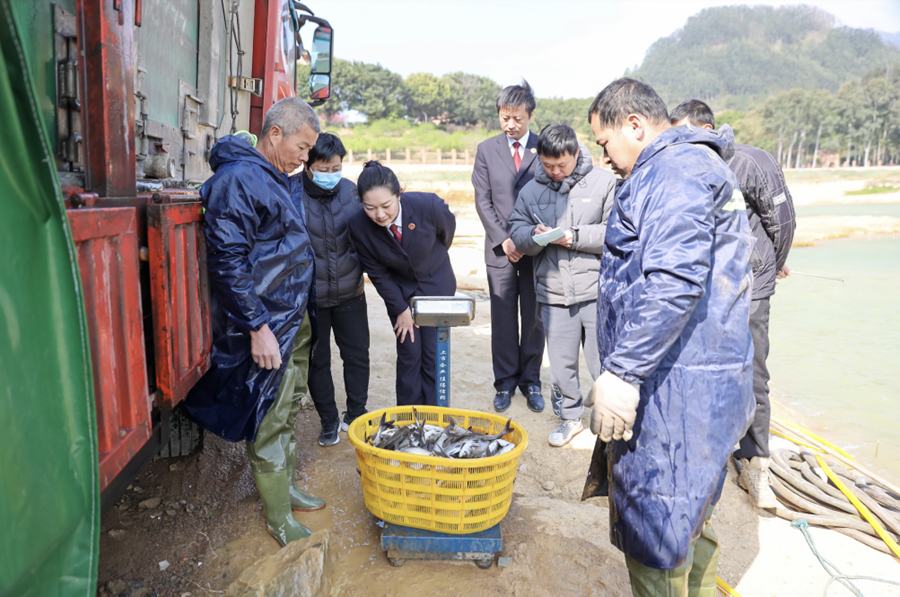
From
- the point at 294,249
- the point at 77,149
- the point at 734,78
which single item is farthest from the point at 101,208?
the point at 734,78

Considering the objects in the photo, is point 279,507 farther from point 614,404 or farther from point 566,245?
point 566,245

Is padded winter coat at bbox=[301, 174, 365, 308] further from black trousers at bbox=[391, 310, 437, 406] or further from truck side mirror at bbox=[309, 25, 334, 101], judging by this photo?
truck side mirror at bbox=[309, 25, 334, 101]

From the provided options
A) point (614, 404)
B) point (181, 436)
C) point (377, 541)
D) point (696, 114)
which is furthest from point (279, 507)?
point (696, 114)

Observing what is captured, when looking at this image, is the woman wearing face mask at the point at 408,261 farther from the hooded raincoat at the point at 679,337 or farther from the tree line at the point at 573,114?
the tree line at the point at 573,114

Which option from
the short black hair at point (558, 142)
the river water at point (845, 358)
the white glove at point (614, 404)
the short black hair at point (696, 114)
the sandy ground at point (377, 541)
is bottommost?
the river water at point (845, 358)

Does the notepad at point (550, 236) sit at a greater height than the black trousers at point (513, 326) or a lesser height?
greater

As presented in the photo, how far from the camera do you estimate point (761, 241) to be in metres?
3.24

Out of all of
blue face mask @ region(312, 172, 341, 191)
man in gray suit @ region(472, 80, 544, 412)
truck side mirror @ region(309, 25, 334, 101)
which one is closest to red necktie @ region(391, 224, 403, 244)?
blue face mask @ region(312, 172, 341, 191)

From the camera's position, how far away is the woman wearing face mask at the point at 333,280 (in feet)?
11.5

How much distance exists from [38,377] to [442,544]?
185 centimetres

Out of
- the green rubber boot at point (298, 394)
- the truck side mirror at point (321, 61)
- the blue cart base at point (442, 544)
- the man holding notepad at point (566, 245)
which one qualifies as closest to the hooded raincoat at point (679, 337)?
the blue cart base at point (442, 544)

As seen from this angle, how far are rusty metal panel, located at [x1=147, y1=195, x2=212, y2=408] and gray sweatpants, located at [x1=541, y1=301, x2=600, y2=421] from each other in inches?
88.2

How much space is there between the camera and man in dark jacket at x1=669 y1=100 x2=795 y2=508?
3.14 meters

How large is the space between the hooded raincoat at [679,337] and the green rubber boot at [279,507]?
156cm
